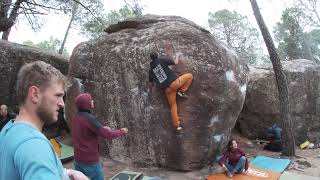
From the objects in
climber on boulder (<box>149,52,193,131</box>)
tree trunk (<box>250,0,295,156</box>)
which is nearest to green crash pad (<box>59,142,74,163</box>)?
climber on boulder (<box>149,52,193,131</box>)

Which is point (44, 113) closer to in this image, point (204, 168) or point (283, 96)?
point (204, 168)

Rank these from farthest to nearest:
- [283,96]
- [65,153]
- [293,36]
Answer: [293,36]
[283,96]
[65,153]

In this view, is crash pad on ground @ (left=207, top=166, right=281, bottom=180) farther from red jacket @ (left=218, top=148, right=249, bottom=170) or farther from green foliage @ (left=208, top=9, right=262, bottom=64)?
green foliage @ (left=208, top=9, right=262, bottom=64)

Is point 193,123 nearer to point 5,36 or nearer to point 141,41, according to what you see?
point 141,41

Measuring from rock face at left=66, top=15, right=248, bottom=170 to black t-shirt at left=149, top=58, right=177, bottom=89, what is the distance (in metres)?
0.39

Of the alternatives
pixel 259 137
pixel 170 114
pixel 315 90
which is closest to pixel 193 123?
pixel 170 114

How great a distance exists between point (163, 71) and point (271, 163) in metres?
3.28

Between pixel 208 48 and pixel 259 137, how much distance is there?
4.38 meters

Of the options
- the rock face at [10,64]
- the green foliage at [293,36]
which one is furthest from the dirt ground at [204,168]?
the green foliage at [293,36]

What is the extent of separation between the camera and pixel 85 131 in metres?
4.53

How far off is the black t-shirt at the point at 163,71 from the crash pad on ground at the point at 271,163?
2.80 metres

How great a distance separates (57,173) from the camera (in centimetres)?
145

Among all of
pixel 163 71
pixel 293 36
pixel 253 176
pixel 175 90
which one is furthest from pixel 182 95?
pixel 293 36

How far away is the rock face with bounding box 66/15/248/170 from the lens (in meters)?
7.37
